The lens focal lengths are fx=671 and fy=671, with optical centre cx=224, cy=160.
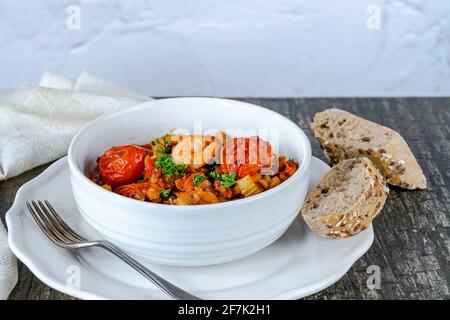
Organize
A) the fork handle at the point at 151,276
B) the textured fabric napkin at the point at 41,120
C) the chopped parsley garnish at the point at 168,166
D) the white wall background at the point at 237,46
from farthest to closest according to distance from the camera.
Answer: the white wall background at the point at 237,46 → the textured fabric napkin at the point at 41,120 → the chopped parsley garnish at the point at 168,166 → the fork handle at the point at 151,276

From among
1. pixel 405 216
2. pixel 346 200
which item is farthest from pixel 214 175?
pixel 405 216

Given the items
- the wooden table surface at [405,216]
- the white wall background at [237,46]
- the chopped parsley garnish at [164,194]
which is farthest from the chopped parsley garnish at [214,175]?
the white wall background at [237,46]

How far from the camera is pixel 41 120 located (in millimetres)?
2648

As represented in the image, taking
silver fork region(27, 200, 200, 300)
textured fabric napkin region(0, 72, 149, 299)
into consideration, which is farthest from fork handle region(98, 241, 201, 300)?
textured fabric napkin region(0, 72, 149, 299)

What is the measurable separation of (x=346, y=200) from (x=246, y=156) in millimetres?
331

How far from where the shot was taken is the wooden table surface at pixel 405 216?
72.9 inches

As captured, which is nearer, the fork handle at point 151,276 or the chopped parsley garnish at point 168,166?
the fork handle at point 151,276

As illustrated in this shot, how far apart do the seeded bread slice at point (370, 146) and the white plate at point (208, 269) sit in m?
0.45

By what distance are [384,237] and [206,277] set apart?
25.1 inches

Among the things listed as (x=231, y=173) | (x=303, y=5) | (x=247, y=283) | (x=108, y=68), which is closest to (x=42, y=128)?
(x=231, y=173)

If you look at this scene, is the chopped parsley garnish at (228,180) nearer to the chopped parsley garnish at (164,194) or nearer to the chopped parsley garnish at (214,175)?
the chopped parsley garnish at (214,175)

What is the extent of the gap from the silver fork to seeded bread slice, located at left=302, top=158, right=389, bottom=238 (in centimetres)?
46

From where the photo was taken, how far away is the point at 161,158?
6.61ft

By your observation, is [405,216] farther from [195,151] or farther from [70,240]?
[70,240]
